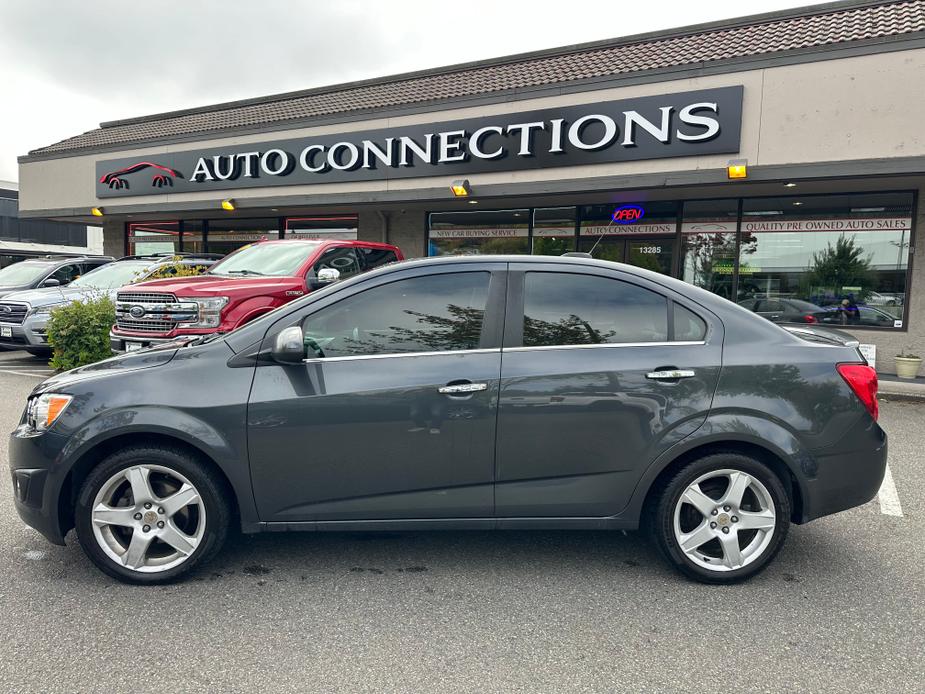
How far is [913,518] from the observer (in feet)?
14.1

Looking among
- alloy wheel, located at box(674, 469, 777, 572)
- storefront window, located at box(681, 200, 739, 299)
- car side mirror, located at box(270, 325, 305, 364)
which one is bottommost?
alloy wheel, located at box(674, 469, 777, 572)

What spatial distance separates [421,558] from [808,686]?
1888 millimetres

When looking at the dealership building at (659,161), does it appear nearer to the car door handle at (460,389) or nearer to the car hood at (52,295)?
the car hood at (52,295)

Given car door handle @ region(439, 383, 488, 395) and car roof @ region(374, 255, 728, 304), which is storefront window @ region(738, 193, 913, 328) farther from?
car door handle @ region(439, 383, 488, 395)

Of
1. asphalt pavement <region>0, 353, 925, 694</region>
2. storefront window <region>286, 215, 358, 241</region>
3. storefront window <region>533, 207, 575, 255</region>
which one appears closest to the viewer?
asphalt pavement <region>0, 353, 925, 694</region>

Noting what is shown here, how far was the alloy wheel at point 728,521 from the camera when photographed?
→ 3283mm

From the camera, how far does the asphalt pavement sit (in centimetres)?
255

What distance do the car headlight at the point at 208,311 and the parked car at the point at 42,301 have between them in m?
3.30

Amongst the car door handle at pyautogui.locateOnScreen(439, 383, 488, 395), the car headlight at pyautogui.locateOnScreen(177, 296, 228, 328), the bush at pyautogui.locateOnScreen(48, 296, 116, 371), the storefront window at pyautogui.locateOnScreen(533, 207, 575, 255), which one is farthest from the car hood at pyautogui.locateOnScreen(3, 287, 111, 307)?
the car door handle at pyautogui.locateOnScreen(439, 383, 488, 395)

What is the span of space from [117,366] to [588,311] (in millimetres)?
2427

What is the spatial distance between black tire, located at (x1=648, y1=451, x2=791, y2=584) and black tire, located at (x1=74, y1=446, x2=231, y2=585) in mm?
2189

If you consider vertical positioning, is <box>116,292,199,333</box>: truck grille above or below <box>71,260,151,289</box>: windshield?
below

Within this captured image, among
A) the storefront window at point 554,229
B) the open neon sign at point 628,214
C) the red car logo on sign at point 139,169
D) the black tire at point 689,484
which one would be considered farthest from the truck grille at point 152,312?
the red car logo on sign at point 139,169

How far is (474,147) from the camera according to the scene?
1208 centimetres
